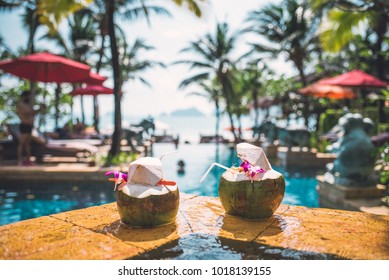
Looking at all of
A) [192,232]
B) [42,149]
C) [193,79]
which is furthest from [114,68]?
[193,79]

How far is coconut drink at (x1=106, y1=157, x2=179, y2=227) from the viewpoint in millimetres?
1404

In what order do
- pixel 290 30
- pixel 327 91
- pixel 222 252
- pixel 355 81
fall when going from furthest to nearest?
pixel 290 30, pixel 327 91, pixel 355 81, pixel 222 252

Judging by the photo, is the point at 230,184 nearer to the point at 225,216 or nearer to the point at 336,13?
the point at 225,216

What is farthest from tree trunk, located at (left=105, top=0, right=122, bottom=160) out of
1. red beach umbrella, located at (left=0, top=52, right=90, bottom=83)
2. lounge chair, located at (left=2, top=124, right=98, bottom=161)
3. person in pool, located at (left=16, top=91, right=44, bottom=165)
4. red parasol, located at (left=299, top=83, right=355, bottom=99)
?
red parasol, located at (left=299, top=83, right=355, bottom=99)

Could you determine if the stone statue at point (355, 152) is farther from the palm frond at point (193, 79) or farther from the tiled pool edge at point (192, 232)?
the palm frond at point (193, 79)

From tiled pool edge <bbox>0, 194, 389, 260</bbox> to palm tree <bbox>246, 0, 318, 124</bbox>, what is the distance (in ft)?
50.9

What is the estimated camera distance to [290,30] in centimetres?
1644

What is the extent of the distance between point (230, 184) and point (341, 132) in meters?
4.05

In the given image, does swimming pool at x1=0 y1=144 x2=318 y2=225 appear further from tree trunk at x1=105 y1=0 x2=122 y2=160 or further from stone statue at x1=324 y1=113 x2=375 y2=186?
tree trunk at x1=105 y1=0 x2=122 y2=160

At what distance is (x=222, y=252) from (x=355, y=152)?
420cm

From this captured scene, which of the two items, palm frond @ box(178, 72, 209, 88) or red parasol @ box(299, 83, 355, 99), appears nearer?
red parasol @ box(299, 83, 355, 99)

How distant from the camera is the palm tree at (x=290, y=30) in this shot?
52.3ft

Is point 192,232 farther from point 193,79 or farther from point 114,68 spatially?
point 193,79
